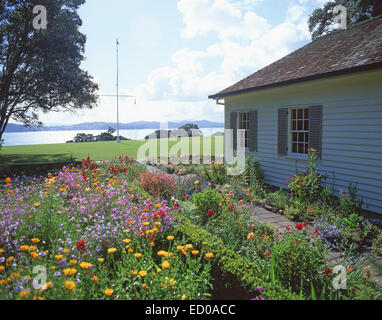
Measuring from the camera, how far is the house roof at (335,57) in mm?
6323

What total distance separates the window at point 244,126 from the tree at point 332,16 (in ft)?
41.4

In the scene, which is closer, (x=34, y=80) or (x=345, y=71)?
(x=345, y=71)

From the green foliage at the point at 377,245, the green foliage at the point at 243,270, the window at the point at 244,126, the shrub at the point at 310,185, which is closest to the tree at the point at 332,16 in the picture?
the window at the point at 244,126

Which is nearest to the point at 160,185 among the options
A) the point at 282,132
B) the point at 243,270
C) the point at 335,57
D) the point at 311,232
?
the point at 311,232

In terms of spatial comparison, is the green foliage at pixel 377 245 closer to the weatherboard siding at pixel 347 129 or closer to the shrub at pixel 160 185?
the weatherboard siding at pixel 347 129

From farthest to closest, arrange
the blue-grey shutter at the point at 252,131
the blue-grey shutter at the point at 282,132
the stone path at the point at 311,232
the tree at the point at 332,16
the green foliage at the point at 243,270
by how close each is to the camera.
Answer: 1. the tree at the point at 332,16
2. the blue-grey shutter at the point at 252,131
3. the blue-grey shutter at the point at 282,132
4. the stone path at the point at 311,232
5. the green foliage at the point at 243,270

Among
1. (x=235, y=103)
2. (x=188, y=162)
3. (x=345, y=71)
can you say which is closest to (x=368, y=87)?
(x=345, y=71)

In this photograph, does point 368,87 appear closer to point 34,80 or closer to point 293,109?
point 293,109

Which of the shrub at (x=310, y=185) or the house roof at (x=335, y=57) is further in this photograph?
the shrub at (x=310, y=185)

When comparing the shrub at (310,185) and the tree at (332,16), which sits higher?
the tree at (332,16)

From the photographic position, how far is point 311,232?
515 centimetres

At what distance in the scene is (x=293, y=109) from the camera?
8664mm
